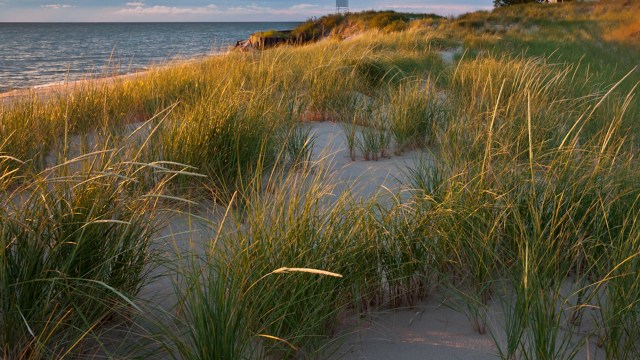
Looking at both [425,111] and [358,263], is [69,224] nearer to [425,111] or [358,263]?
[358,263]

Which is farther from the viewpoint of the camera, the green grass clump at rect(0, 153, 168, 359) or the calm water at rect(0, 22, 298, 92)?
the calm water at rect(0, 22, 298, 92)

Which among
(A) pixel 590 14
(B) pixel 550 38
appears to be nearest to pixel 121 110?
(B) pixel 550 38

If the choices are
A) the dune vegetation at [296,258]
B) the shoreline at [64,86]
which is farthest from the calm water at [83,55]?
the dune vegetation at [296,258]

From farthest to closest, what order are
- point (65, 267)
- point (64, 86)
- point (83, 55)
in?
point (83, 55)
point (64, 86)
point (65, 267)

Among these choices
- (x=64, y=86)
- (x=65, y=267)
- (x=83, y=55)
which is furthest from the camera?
(x=83, y=55)

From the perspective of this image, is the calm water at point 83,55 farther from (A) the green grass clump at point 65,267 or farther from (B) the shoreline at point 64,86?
(A) the green grass clump at point 65,267

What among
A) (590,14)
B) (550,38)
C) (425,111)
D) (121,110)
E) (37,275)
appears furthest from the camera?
(590,14)

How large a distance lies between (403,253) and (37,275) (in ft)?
3.95

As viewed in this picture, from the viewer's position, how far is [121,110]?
4.60 meters

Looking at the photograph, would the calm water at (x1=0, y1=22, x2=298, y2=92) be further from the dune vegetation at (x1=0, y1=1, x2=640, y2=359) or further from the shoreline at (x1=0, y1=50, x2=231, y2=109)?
the dune vegetation at (x1=0, y1=1, x2=640, y2=359)

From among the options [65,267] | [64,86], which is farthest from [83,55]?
[65,267]

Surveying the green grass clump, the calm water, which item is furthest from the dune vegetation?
the calm water

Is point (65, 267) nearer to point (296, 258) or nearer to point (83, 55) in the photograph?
point (296, 258)

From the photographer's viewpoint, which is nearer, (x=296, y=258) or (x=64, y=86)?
(x=296, y=258)
